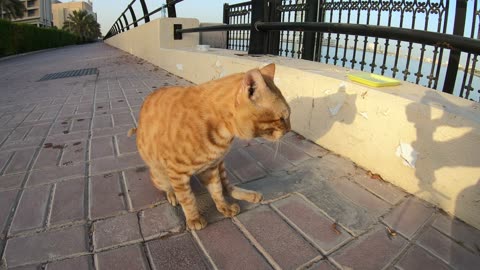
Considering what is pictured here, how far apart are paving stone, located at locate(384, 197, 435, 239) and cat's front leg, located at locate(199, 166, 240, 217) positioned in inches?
37.0

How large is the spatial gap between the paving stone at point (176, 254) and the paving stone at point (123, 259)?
0.05 metres

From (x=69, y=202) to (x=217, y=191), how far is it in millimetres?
1002

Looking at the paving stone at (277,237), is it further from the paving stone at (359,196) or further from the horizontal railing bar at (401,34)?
the horizontal railing bar at (401,34)

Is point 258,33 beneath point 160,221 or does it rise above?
above

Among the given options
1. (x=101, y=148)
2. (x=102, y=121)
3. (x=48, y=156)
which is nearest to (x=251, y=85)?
(x=101, y=148)

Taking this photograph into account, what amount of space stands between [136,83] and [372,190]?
4893 mm

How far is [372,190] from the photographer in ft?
6.88

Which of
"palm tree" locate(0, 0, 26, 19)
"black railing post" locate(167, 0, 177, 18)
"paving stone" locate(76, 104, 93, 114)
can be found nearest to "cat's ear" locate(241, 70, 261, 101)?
"paving stone" locate(76, 104, 93, 114)

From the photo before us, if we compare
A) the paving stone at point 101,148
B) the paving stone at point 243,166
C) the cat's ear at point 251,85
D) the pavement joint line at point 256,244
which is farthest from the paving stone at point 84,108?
the cat's ear at point 251,85

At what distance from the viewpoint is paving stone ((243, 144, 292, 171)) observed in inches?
96.7

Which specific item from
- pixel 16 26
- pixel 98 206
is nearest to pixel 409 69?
pixel 98 206

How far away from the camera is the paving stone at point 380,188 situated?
201cm

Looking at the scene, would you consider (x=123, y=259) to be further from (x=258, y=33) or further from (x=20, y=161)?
(x=258, y=33)

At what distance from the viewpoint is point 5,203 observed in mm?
1974
